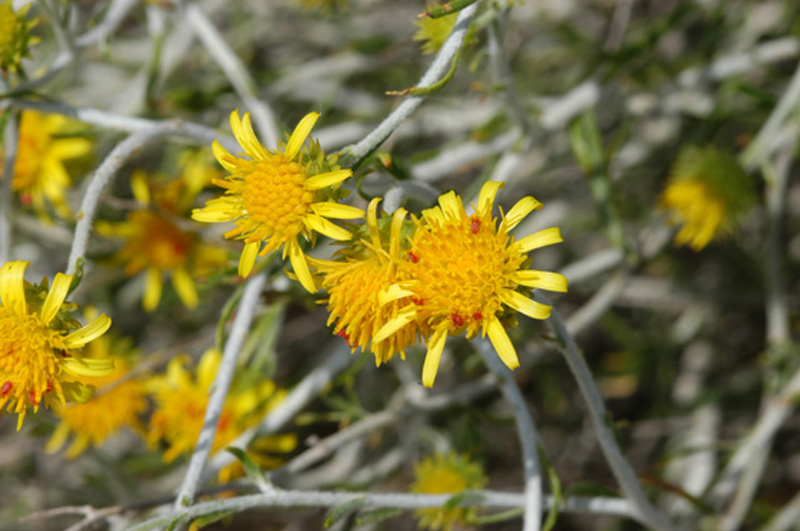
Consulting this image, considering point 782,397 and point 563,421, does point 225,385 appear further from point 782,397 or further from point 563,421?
point 563,421

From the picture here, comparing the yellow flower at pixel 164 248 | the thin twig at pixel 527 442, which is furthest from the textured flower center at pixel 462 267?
the yellow flower at pixel 164 248

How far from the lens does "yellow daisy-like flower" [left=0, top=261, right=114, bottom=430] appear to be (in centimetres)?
176

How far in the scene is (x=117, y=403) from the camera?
3.08 meters

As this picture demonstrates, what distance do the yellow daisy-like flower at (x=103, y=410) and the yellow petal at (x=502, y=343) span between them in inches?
75.4

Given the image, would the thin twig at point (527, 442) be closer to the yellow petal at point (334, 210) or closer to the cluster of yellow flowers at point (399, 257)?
the cluster of yellow flowers at point (399, 257)

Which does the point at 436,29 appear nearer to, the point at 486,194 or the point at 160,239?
the point at 486,194

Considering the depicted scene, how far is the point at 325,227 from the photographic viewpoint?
5.37ft

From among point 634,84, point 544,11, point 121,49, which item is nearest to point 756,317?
point 634,84

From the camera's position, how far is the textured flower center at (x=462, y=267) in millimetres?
1572

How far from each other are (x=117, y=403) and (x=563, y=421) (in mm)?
2293

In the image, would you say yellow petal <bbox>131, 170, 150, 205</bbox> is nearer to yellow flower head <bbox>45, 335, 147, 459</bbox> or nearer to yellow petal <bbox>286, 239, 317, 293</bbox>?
yellow flower head <bbox>45, 335, 147, 459</bbox>

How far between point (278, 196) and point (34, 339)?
698 mm

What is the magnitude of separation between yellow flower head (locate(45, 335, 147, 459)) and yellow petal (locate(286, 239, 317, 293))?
5.39 feet

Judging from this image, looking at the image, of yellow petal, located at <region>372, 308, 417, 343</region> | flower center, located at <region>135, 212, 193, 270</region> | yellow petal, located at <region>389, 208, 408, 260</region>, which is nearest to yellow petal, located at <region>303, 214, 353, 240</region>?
yellow petal, located at <region>389, 208, 408, 260</region>
